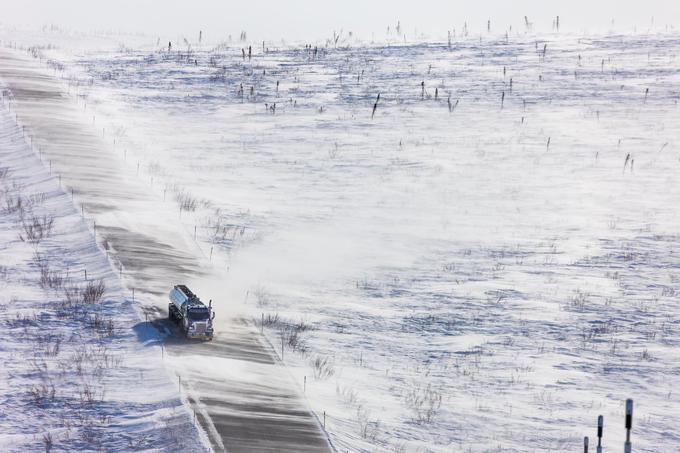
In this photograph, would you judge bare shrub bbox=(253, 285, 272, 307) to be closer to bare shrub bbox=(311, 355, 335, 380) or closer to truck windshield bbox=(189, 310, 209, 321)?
truck windshield bbox=(189, 310, 209, 321)

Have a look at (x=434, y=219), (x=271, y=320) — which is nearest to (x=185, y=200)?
(x=434, y=219)

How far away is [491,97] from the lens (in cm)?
5006

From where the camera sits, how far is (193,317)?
22.8 meters

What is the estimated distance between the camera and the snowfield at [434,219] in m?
21.3

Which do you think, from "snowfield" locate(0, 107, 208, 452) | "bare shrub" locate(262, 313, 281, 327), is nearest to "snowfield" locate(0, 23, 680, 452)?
"bare shrub" locate(262, 313, 281, 327)

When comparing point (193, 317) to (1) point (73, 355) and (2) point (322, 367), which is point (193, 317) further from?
(2) point (322, 367)

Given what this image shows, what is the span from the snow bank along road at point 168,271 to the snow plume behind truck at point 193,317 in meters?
0.31

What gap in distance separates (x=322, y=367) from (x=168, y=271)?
744cm

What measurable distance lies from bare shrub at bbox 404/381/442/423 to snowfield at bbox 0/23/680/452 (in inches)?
2.3

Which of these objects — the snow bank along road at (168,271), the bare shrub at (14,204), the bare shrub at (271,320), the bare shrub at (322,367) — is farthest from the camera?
the bare shrub at (14,204)

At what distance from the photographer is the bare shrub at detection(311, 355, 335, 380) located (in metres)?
22.0

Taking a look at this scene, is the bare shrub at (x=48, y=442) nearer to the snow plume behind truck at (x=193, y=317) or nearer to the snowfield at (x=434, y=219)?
the snowfield at (x=434, y=219)

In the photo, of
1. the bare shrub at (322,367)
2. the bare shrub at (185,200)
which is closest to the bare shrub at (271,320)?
the bare shrub at (322,367)

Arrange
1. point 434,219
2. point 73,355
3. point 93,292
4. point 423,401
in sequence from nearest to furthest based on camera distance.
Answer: point 423,401
point 73,355
point 93,292
point 434,219
